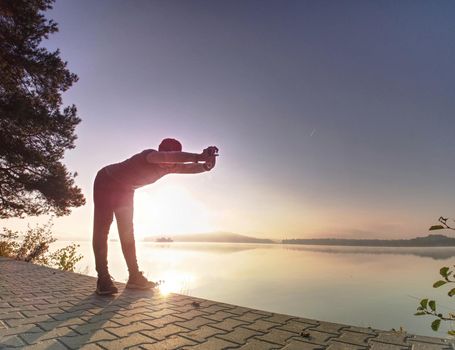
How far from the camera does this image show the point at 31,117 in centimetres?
1141

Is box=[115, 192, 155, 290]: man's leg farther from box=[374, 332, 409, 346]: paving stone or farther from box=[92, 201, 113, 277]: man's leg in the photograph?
box=[374, 332, 409, 346]: paving stone

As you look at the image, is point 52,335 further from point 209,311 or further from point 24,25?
point 24,25

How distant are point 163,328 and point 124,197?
2.61 meters

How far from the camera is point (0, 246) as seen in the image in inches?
535

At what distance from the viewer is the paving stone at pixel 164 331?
2727mm

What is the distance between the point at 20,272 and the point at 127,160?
4793 millimetres

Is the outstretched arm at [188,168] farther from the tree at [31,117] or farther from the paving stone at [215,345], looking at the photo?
the tree at [31,117]

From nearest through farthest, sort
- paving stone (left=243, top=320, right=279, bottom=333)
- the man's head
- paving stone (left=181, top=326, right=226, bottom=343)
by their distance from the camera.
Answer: paving stone (left=181, top=326, right=226, bottom=343) < paving stone (left=243, top=320, right=279, bottom=333) < the man's head

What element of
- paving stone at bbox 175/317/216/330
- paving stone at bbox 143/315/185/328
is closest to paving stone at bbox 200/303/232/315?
paving stone at bbox 175/317/216/330

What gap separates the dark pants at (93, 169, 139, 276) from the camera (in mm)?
5008

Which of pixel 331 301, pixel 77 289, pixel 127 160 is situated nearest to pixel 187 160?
pixel 127 160

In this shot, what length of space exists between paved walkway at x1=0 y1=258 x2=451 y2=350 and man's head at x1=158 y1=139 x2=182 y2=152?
2123 mm

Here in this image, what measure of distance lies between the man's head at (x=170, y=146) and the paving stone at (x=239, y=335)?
2597 millimetres

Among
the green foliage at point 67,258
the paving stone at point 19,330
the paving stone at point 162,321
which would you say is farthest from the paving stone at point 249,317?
the green foliage at point 67,258
